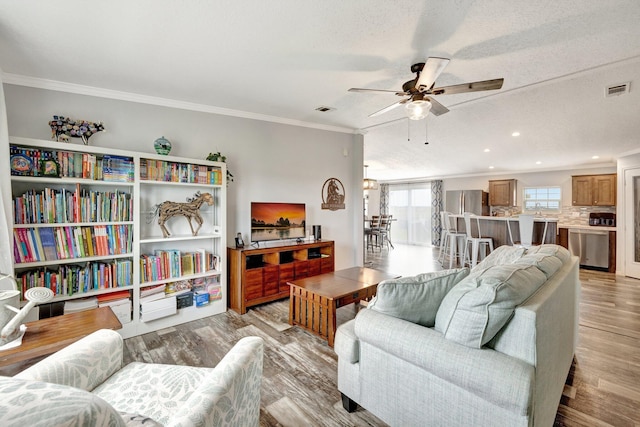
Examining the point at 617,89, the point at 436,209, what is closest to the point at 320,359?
the point at 617,89

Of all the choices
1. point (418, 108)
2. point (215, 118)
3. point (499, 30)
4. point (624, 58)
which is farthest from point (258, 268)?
point (624, 58)

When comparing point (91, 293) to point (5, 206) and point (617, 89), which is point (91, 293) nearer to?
point (5, 206)

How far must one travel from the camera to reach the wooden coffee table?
256cm

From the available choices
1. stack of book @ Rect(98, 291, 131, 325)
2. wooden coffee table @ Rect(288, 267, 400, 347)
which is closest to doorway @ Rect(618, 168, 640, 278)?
wooden coffee table @ Rect(288, 267, 400, 347)

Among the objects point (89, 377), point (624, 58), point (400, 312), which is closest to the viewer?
point (89, 377)

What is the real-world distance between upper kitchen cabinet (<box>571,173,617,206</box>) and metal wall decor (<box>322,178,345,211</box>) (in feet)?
20.1

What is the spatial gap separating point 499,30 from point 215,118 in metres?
3.06

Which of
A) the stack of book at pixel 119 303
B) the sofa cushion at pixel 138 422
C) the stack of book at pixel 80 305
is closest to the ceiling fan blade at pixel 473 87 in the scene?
the sofa cushion at pixel 138 422

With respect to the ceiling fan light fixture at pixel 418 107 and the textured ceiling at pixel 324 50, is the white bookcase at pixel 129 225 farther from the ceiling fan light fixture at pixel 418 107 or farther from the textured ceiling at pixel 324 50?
the ceiling fan light fixture at pixel 418 107

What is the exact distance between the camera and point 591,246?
231 inches

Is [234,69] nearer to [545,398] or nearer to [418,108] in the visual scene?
[418,108]

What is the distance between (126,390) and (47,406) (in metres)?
0.97

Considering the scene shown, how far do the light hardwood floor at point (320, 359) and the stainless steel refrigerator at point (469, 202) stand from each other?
14.3ft

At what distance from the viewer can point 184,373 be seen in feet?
4.55
